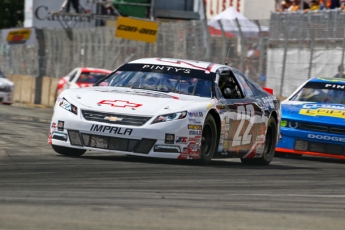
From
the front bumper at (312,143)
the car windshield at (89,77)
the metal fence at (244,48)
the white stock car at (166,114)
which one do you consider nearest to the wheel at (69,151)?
the white stock car at (166,114)

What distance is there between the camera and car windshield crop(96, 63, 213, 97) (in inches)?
443

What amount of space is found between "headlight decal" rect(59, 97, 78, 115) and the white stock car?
11mm

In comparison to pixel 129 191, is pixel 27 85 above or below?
below

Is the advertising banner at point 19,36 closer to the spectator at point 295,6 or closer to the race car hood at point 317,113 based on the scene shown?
the spectator at point 295,6

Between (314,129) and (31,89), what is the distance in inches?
897

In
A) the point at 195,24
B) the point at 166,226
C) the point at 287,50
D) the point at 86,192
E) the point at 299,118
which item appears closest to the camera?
the point at 166,226

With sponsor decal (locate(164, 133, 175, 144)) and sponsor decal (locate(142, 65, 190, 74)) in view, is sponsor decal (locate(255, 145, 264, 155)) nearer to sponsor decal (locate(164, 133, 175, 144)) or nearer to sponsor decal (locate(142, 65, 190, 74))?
sponsor decal (locate(142, 65, 190, 74))

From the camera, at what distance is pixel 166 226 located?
19.8 ft

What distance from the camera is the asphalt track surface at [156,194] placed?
6.21m

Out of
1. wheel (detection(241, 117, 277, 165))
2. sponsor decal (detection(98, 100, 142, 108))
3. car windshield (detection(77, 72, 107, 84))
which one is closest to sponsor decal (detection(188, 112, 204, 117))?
sponsor decal (detection(98, 100, 142, 108))

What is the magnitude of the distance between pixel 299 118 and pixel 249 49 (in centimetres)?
1028

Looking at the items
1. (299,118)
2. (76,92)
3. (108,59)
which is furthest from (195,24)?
(76,92)

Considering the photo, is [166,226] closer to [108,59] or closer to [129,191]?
[129,191]

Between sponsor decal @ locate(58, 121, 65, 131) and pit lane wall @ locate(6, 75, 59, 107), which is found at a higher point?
sponsor decal @ locate(58, 121, 65, 131)
